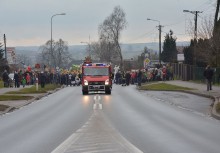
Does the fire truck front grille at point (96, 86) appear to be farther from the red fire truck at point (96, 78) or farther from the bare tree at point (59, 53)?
the bare tree at point (59, 53)

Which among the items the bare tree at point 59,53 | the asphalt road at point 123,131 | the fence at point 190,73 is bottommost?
the asphalt road at point 123,131

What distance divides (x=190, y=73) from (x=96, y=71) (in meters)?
23.4

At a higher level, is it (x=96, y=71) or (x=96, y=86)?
(x=96, y=71)

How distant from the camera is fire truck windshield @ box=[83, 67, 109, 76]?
4344 centimetres

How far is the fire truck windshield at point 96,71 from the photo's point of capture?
43.4 m

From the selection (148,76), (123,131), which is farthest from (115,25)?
(123,131)

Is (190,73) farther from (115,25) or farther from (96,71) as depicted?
(115,25)

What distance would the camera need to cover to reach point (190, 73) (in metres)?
64.9

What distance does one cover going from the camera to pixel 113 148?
1228cm

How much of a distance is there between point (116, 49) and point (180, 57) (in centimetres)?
6892

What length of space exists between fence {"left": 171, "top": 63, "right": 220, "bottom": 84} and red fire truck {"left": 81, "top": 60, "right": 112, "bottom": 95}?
540 inches

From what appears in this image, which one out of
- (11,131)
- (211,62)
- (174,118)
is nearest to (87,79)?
(211,62)

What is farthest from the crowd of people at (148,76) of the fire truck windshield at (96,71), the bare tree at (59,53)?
the bare tree at (59,53)

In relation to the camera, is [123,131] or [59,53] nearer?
[123,131]
